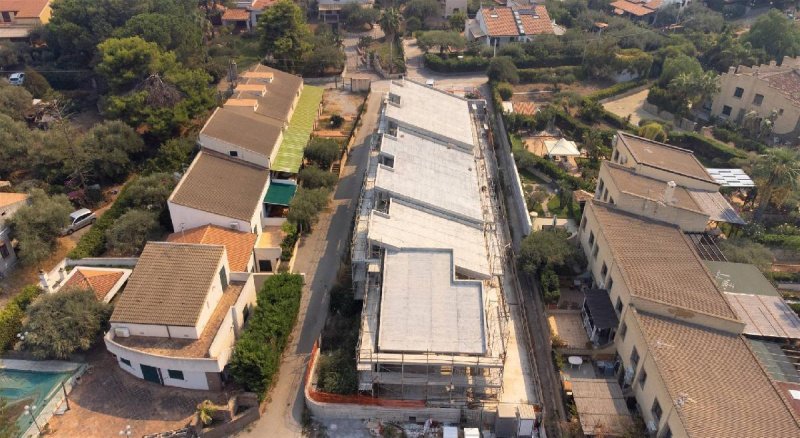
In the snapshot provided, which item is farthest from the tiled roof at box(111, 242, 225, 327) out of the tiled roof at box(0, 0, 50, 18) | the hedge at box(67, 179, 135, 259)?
the tiled roof at box(0, 0, 50, 18)

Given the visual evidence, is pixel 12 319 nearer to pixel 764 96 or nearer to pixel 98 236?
pixel 98 236

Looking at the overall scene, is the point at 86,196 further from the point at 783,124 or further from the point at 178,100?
the point at 783,124

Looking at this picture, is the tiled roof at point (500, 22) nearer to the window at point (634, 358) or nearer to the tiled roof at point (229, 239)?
the tiled roof at point (229, 239)

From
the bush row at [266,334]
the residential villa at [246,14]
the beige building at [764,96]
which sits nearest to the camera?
the bush row at [266,334]

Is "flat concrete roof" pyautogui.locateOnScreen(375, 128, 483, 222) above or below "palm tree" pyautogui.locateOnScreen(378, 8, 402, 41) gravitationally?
below

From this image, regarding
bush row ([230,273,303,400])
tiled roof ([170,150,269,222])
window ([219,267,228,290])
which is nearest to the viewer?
bush row ([230,273,303,400])

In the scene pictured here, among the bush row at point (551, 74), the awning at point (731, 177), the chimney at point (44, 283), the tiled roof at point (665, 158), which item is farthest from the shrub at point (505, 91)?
the chimney at point (44, 283)

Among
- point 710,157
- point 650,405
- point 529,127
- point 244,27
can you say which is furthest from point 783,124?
point 244,27

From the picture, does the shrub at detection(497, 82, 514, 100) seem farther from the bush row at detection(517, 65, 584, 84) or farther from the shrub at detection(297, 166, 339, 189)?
the shrub at detection(297, 166, 339, 189)
